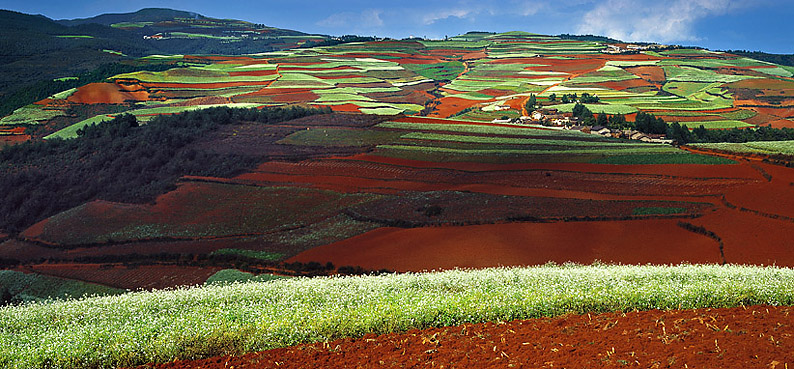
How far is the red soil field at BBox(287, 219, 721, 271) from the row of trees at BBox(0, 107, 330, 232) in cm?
1791

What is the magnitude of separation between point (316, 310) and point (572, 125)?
54.7 meters

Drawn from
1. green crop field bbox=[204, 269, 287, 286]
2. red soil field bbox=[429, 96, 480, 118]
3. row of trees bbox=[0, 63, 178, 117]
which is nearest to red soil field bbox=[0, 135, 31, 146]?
row of trees bbox=[0, 63, 178, 117]

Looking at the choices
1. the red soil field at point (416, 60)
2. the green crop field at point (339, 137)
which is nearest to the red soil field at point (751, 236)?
the green crop field at point (339, 137)

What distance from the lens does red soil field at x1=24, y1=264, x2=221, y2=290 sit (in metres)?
24.0

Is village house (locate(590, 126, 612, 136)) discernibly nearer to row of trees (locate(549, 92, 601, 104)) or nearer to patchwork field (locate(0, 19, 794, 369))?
patchwork field (locate(0, 19, 794, 369))

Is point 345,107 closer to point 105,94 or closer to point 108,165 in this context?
point 105,94

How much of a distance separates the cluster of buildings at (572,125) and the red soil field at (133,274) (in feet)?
133

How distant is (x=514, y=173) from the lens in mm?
37125

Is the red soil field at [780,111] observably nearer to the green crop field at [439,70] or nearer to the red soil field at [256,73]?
the green crop field at [439,70]

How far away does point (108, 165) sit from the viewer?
1700 inches

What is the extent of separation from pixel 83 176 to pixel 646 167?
42643 mm

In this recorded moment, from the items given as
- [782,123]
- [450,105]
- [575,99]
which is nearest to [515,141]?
[575,99]

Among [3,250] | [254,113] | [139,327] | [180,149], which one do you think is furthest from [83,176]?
[139,327]

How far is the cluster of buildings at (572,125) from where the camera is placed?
50625 millimetres
